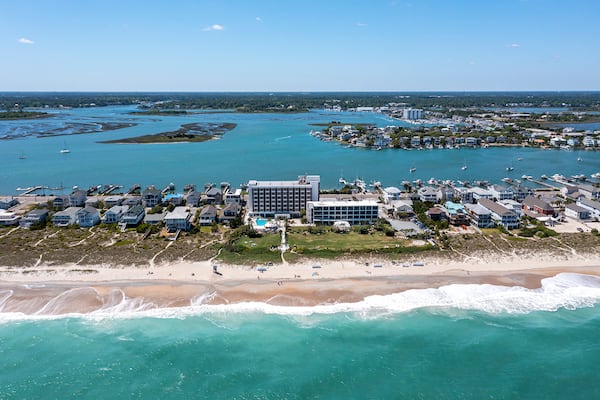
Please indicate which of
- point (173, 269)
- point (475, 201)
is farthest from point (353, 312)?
point (475, 201)

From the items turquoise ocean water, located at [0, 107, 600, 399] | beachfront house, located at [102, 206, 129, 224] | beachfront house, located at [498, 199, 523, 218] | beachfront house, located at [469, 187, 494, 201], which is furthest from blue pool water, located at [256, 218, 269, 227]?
beachfront house, located at [498, 199, 523, 218]

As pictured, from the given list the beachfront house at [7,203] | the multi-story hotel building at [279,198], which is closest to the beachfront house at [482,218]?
the multi-story hotel building at [279,198]

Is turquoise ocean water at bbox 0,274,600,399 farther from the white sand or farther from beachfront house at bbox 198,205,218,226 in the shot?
beachfront house at bbox 198,205,218,226

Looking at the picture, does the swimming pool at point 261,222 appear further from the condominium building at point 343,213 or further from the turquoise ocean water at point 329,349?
the turquoise ocean water at point 329,349

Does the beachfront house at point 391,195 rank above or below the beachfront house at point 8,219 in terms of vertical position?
above

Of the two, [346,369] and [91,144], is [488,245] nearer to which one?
[346,369]
